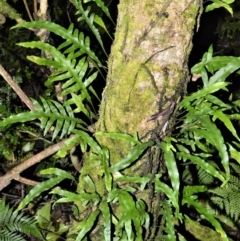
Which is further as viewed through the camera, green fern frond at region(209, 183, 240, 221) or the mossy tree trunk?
green fern frond at region(209, 183, 240, 221)

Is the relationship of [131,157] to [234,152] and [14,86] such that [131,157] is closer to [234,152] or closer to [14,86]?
[234,152]

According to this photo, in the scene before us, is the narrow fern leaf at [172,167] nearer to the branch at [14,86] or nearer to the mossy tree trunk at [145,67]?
the mossy tree trunk at [145,67]

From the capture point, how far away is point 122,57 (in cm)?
168

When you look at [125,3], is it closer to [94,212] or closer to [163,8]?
[163,8]

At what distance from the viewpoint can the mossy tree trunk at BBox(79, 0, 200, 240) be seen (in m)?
1.58

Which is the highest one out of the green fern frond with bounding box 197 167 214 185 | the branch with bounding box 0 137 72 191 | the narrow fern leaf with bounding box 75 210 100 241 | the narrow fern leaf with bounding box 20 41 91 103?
the narrow fern leaf with bounding box 20 41 91 103

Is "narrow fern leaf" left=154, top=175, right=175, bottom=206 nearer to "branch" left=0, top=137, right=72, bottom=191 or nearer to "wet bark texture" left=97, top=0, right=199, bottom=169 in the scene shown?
"wet bark texture" left=97, top=0, right=199, bottom=169

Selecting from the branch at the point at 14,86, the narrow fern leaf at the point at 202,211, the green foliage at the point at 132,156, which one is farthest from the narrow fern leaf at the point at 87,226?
the branch at the point at 14,86

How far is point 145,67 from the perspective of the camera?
163 centimetres

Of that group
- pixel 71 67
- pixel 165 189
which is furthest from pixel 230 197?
pixel 71 67

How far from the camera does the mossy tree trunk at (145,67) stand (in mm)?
1575

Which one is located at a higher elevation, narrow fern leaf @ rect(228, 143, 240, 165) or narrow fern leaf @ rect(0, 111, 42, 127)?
narrow fern leaf @ rect(0, 111, 42, 127)

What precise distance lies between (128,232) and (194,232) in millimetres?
778

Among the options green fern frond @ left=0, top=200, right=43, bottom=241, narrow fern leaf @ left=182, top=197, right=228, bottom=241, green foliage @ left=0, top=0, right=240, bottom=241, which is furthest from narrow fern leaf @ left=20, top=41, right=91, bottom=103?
green fern frond @ left=0, top=200, right=43, bottom=241
